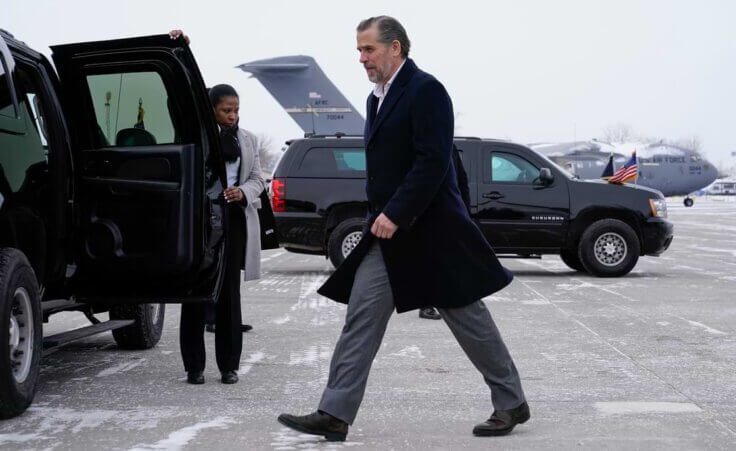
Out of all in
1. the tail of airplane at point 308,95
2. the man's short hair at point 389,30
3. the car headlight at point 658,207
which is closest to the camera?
the man's short hair at point 389,30

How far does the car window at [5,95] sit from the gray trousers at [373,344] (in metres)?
2.00

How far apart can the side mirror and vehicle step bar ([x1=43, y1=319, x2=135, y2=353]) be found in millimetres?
8999

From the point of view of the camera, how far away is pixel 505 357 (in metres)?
4.96

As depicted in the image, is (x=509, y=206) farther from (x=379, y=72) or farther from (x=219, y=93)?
(x=379, y=72)

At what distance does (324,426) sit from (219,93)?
2527mm

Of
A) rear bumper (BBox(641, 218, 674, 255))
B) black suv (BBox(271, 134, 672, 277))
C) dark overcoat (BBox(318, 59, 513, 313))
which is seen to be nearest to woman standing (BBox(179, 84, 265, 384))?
dark overcoat (BBox(318, 59, 513, 313))

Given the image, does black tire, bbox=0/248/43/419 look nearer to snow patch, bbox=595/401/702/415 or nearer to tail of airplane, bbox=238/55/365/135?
snow patch, bbox=595/401/702/415

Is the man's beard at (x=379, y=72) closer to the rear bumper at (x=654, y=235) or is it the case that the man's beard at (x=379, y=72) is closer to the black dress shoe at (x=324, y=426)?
the black dress shoe at (x=324, y=426)

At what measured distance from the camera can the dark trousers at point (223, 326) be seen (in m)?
6.34

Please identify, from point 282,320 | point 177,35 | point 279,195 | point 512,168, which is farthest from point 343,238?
point 177,35

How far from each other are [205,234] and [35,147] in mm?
987

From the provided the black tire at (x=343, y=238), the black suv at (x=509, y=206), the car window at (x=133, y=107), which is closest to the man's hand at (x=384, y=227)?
the car window at (x=133, y=107)

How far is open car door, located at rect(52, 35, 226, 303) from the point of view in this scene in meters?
6.05

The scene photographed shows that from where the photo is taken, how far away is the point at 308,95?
158 feet
